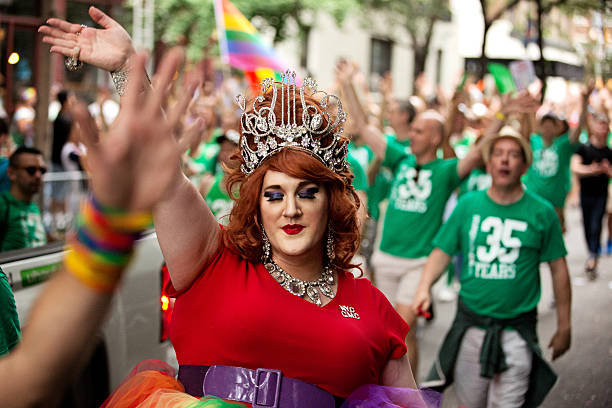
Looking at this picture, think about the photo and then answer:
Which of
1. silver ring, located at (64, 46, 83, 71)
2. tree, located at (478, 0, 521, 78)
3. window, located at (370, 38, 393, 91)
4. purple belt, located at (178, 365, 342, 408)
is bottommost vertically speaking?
purple belt, located at (178, 365, 342, 408)

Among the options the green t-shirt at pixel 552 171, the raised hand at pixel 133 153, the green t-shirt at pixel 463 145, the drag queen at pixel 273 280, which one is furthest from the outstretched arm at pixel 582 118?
the raised hand at pixel 133 153

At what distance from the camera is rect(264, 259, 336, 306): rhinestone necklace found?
Result: 9.59 feet

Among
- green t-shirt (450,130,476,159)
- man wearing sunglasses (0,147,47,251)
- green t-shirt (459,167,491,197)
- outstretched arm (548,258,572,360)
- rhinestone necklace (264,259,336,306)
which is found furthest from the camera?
green t-shirt (450,130,476,159)

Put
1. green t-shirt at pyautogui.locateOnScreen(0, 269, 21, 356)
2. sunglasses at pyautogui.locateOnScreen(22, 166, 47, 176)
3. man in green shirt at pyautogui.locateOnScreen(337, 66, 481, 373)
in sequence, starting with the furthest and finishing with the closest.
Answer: man in green shirt at pyautogui.locateOnScreen(337, 66, 481, 373) → sunglasses at pyautogui.locateOnScreen(22, 166, 47, 176) → green t-shirt at pyautogui.locateOnScreen(0, 269, 21, 356)

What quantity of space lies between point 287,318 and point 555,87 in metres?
36.3

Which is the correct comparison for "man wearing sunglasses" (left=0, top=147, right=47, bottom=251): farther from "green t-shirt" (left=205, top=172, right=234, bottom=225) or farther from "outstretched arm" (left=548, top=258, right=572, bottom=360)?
"outstretched arm" (left=548, top=258, right=572, bottom=360)

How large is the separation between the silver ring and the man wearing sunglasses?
8.56 feet

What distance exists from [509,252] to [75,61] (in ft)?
10.5

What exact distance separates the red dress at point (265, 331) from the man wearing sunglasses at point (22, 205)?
273cm

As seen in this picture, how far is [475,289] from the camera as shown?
17.3 ft

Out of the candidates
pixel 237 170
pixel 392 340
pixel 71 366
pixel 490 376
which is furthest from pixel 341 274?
pixel 490 376

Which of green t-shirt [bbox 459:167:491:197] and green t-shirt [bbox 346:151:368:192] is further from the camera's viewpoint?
green t-shirt [bbox 459:167:491:197]

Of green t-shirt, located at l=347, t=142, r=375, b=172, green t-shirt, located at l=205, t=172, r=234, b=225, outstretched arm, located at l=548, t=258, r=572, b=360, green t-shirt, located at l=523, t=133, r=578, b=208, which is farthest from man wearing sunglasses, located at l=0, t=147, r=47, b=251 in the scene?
green t-shirt, located at l=523, t=133, r=578, b=208

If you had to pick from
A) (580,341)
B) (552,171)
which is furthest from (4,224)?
(552,171)
